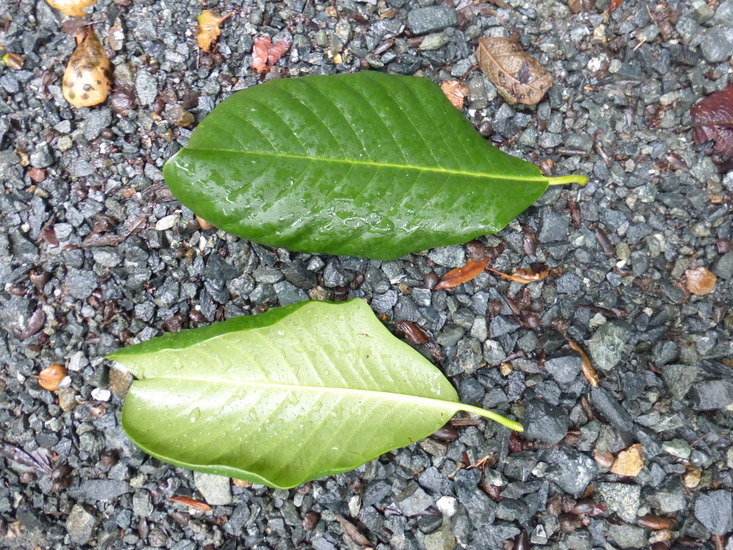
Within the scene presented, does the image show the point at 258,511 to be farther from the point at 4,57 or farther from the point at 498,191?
the point at 4,57

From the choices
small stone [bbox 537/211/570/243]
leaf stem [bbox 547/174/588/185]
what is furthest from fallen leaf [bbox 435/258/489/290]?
leaf stem [bbox 547/174/588/185]

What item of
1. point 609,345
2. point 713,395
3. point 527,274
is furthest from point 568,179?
point 713,395

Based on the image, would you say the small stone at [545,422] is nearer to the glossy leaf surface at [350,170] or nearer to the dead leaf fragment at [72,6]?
the glossy leaf surface at [350,170]

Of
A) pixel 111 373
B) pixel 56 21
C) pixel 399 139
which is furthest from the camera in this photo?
pixel 56 21

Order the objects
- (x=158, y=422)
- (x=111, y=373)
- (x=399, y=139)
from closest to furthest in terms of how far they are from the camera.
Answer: (x=158, y=422), (x=399, y=139), (x=111, y=373)

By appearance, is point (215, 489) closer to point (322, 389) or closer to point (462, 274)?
point (322, 389)

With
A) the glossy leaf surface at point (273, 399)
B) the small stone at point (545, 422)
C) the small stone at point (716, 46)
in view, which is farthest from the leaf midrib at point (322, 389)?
the small stone at point (716, 46)

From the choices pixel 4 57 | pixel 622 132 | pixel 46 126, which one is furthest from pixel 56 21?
pixel 622 132
